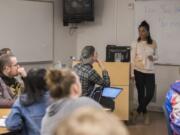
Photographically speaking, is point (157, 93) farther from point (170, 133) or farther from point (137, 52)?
point (170, 133)

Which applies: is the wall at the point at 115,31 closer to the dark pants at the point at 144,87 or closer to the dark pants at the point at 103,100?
the dark pants at the point at 144,87

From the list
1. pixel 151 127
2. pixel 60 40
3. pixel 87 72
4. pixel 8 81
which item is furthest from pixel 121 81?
pixel 8 81

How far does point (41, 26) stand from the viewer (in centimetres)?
689

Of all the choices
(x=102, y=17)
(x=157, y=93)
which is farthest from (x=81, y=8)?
(x=157, y=93)

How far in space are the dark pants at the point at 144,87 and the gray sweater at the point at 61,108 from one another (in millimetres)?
4111

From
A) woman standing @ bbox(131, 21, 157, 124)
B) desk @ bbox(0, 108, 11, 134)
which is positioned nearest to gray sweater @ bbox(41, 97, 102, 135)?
desk @ bbox(0, 108, 11, 134)

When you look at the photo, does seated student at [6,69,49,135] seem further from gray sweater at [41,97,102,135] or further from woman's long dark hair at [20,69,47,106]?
gray sweater at [41,97,102,135]

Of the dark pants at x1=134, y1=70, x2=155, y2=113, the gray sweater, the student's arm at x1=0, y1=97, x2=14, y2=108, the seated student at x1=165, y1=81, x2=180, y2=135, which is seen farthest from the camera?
the dark pants at x1=134, y1=70, x2=155, y2=113

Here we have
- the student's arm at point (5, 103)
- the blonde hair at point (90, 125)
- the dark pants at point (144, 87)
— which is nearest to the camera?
the blonde hair at point (90, 125)

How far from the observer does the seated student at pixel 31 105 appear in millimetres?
2596

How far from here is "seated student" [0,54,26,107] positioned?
11.5ft

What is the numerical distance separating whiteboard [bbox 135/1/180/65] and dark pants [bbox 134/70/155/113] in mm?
796

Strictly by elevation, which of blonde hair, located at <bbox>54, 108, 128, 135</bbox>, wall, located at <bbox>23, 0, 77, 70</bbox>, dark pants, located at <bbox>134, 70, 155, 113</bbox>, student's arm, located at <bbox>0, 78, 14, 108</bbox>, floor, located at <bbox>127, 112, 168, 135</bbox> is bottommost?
floor, located at <bbox>127, 112, 168, 135</bbox>

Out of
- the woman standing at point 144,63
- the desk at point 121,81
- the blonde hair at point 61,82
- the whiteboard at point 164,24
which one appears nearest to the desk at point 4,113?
the blonde hair at point 61,82
